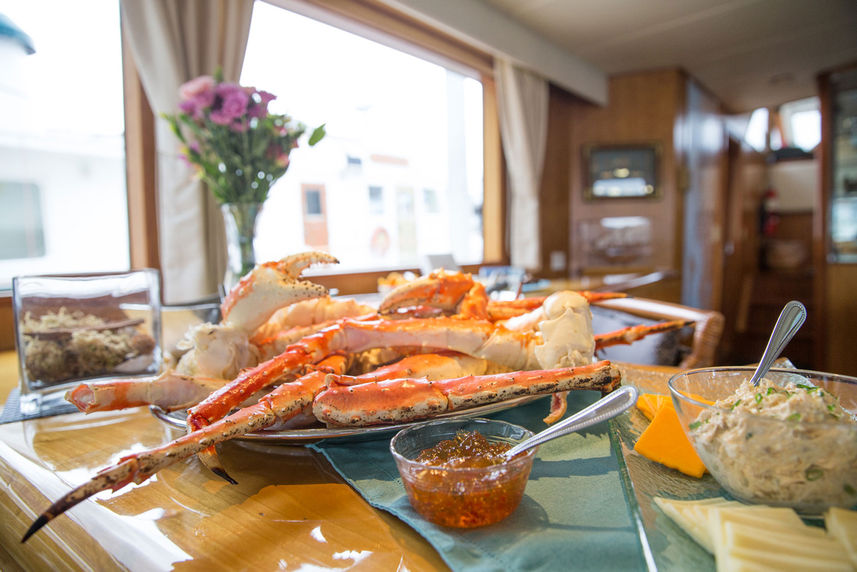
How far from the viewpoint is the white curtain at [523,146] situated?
369 cm

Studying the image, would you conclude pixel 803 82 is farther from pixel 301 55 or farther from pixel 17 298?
pixel 17 298

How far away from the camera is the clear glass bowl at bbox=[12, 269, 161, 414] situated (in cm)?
87

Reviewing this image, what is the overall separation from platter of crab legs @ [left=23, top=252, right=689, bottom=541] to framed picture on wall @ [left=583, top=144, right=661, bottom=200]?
3.88 meters

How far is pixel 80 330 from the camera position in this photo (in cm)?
90

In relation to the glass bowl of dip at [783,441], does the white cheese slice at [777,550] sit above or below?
below

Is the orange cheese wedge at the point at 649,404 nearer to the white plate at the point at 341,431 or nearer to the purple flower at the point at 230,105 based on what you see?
the white plate at the point at 341,431

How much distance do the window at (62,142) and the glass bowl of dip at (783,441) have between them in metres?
2.14

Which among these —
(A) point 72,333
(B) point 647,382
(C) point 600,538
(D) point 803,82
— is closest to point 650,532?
(C) point 600,538

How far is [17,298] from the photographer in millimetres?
864

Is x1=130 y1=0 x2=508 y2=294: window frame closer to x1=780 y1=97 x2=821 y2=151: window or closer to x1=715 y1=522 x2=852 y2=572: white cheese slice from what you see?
x1=715 y1=522 x2=852 y2=572: white cheese slice

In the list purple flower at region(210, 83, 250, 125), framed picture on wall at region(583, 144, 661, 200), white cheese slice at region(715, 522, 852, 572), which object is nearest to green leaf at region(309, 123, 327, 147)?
purple flower at region(210, 83, 250, 125)

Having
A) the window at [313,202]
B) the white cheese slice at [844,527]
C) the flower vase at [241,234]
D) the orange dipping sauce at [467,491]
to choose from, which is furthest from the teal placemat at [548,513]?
the window at [313,202]

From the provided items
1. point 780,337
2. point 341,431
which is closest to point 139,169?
point 341,431

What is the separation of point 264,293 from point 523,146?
341 cm
